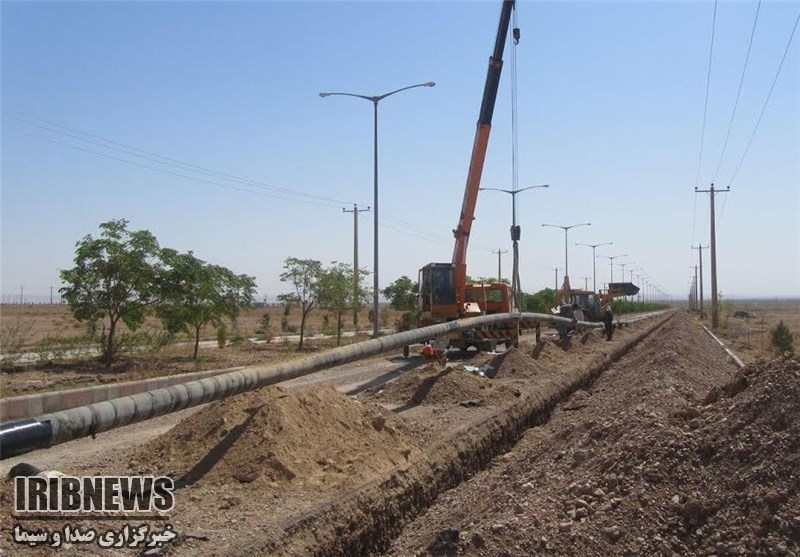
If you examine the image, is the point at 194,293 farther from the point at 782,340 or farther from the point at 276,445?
the point at 782,340

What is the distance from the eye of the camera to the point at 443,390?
42.6ft

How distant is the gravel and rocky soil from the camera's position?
5.07 metres

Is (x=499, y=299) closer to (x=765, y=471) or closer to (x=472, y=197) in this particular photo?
(x=472, y=197)

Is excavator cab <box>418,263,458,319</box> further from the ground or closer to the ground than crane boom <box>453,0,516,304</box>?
closer to the ground

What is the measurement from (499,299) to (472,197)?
4.88 m

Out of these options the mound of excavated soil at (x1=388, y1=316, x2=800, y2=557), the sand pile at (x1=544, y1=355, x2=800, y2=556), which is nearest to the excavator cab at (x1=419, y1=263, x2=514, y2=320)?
the mound of excavated soil at (x1=388, y1=316, x2=800, y2=557)

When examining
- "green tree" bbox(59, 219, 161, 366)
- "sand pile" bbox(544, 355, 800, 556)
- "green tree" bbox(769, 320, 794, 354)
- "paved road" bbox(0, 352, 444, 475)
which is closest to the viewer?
"sand pile" bbox(544, 355, 800, 556)

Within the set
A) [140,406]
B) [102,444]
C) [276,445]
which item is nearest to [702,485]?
[276,445]

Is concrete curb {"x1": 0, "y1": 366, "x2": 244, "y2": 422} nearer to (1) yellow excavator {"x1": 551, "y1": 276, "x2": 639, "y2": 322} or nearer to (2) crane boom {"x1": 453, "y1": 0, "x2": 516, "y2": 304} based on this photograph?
(2) crane boom {"x1": 453, "y1": 0, "x2": 516, "y2": 304}

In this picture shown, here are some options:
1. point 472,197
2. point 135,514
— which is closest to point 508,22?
point 472,197

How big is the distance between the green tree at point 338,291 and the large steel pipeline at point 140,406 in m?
17.4

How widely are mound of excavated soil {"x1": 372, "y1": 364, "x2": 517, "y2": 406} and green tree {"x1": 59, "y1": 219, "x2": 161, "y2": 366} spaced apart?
320 inches

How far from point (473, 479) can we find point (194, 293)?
1342cm

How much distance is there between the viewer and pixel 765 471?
518 cm
